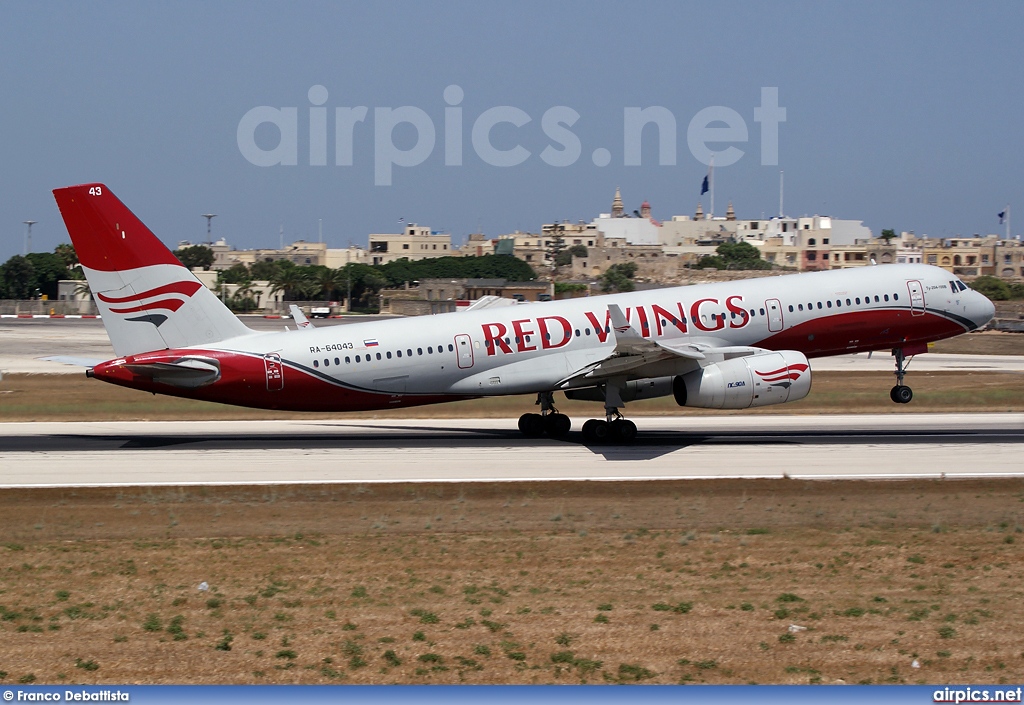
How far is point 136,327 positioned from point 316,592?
20583mm

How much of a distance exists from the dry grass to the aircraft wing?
798cm

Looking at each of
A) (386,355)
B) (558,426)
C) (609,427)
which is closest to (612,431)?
(609,427)

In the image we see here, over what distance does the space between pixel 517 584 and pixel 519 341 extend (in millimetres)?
19757

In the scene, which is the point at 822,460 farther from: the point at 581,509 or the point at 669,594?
the point at 669,594

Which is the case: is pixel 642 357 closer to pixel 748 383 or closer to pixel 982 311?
pixel 748 383

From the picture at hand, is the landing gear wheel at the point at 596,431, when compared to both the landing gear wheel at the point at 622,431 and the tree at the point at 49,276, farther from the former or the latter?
the tree at the point at 49,276

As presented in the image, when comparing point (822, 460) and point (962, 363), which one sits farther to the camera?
point (962, 363)

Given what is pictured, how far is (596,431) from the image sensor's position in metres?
38.1

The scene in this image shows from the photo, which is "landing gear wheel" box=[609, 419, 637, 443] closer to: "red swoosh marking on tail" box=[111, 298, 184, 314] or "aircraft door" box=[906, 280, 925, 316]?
"aircraft door" box=[906, 280, 925, 316]

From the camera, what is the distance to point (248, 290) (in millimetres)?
162250

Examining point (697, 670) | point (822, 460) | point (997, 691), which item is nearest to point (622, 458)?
point (822, 460)

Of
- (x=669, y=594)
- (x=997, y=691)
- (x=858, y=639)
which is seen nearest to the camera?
(x=997, y=691)

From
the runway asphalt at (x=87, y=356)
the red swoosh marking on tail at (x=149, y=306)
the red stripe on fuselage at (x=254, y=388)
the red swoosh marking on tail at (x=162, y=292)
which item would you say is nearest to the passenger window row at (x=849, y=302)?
the red stripe on fuselage at (x=254, y=388)

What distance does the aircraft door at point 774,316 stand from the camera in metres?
39.3
